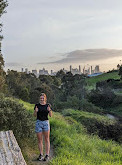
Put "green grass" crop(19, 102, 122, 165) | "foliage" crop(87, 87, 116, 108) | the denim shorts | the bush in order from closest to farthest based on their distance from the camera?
"green grass" crop(19, 102, 122, 165)
the denim shorts
the bush
"foliage" crop(87, 87, 116, 108)

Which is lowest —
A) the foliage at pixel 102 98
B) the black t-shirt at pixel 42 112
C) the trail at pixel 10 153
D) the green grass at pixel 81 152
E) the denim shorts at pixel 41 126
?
the foliage at pixel 102 98

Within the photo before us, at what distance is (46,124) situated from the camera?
21.3ft

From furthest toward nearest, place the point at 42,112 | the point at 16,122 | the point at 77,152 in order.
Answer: the point at 16,122
the point at 77,152
the point at 42,112

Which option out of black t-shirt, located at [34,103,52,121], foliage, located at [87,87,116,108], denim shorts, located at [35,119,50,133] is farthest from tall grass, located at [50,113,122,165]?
foliage, located at [87,87,116,108]

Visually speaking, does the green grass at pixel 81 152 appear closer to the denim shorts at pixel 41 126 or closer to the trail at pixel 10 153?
the trail at pixel 10 153

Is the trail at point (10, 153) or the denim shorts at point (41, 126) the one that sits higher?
the denim shorts at point (41, 126)

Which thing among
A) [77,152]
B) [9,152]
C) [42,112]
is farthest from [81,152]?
[9,152]

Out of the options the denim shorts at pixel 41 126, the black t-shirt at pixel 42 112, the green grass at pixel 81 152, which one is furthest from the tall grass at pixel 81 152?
the black t-shirt at pixel 42 112

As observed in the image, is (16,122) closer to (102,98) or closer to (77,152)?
(77,152)

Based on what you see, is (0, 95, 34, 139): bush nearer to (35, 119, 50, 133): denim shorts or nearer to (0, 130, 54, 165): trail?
(0, 130, 54, 165): trail

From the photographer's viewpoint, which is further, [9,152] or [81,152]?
[81,152]

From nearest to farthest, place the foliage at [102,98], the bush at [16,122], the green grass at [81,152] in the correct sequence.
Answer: the green grass at [81,152] < the bush at [16,122] < the foliage at [102,98]

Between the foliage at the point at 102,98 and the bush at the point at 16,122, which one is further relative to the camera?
the foliage at the point at 102,98

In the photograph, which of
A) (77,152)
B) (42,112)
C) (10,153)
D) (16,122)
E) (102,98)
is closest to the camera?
(10,153)
